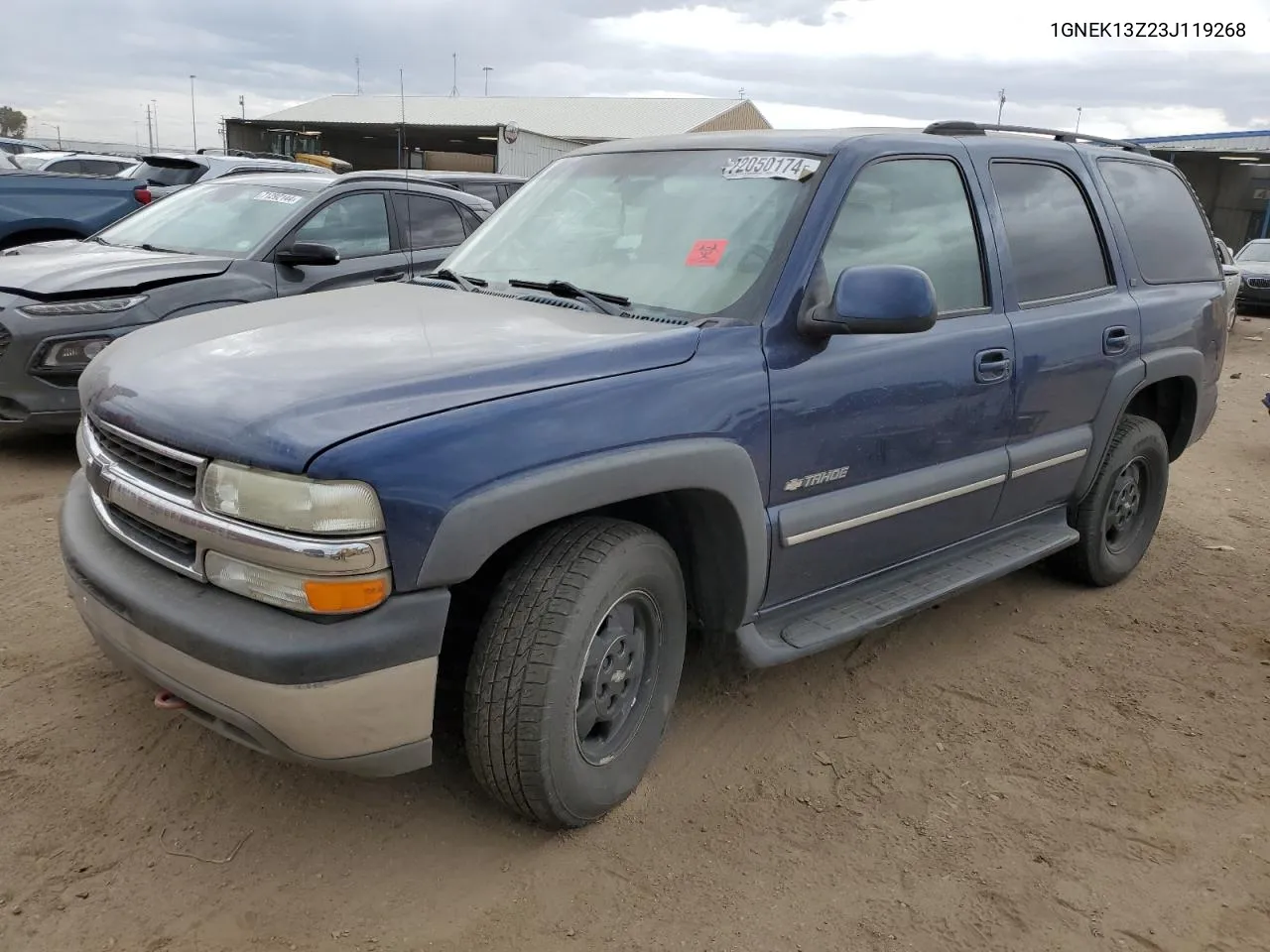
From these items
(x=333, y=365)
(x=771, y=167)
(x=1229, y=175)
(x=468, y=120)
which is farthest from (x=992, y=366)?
(x=468, y=120)

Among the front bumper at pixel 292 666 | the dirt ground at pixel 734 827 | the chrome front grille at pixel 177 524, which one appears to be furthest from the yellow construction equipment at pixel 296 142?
the front bumper at pixel 292 666

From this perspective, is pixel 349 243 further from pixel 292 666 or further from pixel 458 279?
pixel 292 666

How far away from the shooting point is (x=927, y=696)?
3.65 meters

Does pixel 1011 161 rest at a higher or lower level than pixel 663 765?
higher

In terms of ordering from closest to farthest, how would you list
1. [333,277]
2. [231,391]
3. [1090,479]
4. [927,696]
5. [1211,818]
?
[231,391] < [1211,818] < [927,696] < [1090,479] < [333,277]

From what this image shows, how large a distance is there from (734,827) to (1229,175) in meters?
35.4

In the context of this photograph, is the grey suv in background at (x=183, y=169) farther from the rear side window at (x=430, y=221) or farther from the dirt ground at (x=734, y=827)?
the dirt ground at (x=734, y=827)

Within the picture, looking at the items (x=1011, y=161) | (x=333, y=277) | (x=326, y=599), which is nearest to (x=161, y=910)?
(x=326, y=599)

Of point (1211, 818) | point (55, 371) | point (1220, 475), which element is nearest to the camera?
point (1211, 818)

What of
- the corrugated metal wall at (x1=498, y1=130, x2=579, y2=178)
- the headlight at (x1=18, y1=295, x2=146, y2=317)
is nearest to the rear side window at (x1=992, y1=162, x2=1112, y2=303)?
the headlight at (x1=18, y1=295, x2=146, y2=317)

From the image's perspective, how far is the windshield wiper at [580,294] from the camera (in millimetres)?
3027

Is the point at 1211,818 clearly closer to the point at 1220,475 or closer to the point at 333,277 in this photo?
the point at 1220,475

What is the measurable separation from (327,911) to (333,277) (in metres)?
4.75

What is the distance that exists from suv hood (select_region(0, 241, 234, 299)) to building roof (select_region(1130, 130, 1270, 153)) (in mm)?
27933
